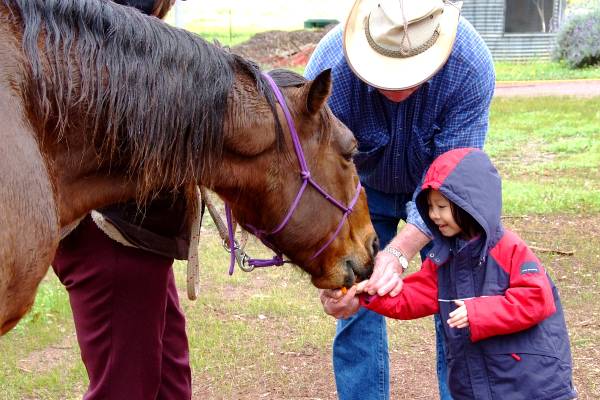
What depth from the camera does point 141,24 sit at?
2.39m

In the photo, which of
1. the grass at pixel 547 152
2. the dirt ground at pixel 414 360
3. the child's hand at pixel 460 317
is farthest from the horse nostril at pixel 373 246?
the grass at pixel 547 152

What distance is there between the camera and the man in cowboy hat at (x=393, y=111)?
319 cm

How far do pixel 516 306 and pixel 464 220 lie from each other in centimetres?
36

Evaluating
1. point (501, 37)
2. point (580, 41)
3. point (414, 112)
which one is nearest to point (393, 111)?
point (414, 112)

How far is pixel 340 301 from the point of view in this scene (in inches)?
121

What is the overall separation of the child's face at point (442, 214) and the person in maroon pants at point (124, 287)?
92cm

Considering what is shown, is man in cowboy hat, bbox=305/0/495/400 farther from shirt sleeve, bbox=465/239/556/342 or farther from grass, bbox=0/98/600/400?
grass, bbox=0/98/600/400

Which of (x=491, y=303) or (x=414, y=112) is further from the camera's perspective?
(x=414, y=112)

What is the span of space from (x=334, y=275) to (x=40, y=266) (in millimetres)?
1088

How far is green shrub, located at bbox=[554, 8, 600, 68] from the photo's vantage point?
18.7 m

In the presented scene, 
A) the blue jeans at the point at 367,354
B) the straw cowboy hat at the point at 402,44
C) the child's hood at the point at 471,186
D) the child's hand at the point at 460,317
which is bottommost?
the blue jeans at the point at 367,354

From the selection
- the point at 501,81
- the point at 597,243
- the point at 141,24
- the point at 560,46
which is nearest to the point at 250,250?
the point at 597,243

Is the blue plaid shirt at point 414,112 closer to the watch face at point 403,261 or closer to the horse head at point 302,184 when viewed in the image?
the watch face at point 403,261

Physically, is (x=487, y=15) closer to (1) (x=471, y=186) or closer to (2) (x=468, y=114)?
(2) (x=468, y=114)
